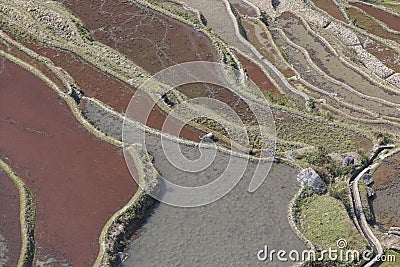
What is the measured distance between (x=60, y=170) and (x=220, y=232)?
8.08 metres

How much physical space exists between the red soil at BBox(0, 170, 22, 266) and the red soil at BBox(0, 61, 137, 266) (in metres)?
0.76

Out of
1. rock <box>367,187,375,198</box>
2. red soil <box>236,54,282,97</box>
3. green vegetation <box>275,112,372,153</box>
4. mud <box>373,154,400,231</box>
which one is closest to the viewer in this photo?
mud <box>373,154,400,231</box>

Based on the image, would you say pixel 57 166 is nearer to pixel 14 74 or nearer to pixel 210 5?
pixel 14 74

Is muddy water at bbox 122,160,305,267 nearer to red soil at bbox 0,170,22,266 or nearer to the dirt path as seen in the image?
the dirt path

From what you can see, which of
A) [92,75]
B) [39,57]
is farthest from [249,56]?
Result: [39,57]

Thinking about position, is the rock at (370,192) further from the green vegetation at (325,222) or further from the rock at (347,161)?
the green vegetation at (325,222)

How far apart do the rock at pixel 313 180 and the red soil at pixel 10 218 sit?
13389mm

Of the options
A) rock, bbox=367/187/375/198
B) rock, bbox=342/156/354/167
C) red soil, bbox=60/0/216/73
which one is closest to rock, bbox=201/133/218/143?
rock, bbox=342/156/354/167

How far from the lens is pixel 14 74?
1314 inches

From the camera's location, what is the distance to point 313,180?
28.1 m

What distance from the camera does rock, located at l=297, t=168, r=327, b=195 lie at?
91.8ft

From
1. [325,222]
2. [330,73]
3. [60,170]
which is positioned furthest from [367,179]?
[60,170]

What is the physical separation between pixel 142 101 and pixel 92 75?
13.6 ft

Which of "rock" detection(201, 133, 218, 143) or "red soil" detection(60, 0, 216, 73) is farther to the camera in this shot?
"red soil" detection(60, 0, 216, 73)
